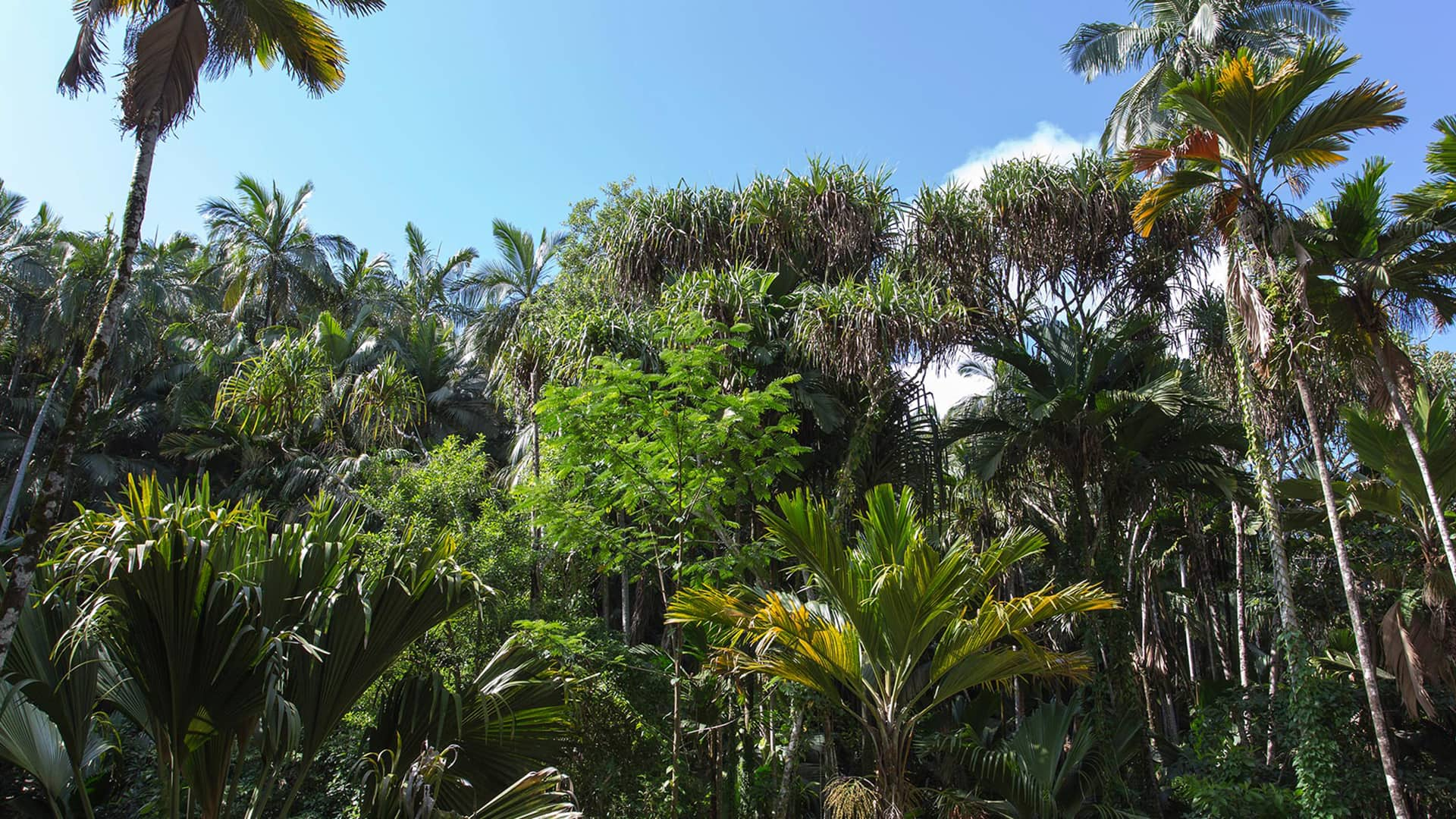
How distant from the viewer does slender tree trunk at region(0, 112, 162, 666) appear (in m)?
4.93

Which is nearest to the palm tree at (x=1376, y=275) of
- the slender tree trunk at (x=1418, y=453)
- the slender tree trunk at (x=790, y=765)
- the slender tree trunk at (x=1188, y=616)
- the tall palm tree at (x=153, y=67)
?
the slender tree trunk at (x=1418, y=453)

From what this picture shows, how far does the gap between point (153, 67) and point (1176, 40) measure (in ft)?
51.5

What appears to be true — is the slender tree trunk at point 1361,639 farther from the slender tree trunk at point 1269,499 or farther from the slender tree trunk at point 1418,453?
the slender tree trunk at point 1418,453

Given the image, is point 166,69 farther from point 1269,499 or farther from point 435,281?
point 435,281

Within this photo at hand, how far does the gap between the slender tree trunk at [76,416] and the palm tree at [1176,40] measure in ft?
45.3

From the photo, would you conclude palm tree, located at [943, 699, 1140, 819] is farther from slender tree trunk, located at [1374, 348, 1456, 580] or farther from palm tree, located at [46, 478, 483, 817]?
palm tree, located at [46, 478, 483, 817]

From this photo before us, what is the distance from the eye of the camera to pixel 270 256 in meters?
22.2

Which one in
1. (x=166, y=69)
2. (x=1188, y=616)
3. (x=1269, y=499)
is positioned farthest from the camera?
(x=1188, y=616)

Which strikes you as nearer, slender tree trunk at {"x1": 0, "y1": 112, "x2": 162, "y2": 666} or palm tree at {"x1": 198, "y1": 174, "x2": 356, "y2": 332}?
slender tree trunk at {"x1": 0, "y1": 112, "x2": 162, "y2": 666}

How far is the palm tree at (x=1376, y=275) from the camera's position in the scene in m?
8.30

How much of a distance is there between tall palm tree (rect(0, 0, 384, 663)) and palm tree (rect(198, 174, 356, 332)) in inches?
645

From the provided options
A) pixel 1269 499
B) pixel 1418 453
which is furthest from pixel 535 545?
pixel 1418 453

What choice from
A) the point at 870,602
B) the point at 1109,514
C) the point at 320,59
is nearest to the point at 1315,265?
the point at 1109,514

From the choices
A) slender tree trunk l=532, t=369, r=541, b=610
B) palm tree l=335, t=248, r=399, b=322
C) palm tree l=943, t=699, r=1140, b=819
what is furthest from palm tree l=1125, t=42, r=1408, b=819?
palm tree l=335, t=248, r=399, b=322
